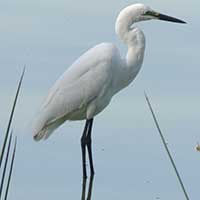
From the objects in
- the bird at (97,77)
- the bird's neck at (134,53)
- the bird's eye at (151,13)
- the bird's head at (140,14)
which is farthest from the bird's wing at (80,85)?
the bird's eye at (151,13)

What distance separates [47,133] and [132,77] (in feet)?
3.24

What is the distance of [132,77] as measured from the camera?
8.61m

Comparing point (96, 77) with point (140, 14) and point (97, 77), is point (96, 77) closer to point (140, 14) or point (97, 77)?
point (97, 77)

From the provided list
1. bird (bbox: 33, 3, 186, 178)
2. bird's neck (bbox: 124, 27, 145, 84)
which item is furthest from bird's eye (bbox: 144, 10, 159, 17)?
bird's neck (bbox: 124, 27, 145, 84)

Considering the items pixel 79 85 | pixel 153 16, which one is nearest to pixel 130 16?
pixel 153 16

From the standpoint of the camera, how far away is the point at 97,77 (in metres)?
8.33

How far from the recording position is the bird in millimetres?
8305

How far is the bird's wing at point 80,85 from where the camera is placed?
327 inches

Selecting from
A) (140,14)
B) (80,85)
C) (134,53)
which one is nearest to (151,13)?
(140,14)

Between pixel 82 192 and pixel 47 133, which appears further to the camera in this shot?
pixel 47 133

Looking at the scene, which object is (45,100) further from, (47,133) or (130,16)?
(130,16)

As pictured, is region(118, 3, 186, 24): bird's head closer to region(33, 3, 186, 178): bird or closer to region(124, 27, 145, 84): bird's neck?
region(33, 3, 186, 178): bird

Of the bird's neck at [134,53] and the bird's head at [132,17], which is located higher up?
the bird's head at [132,17]

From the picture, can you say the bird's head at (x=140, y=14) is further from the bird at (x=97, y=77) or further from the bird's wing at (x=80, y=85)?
the bird's wing at (x=80, y=85)
